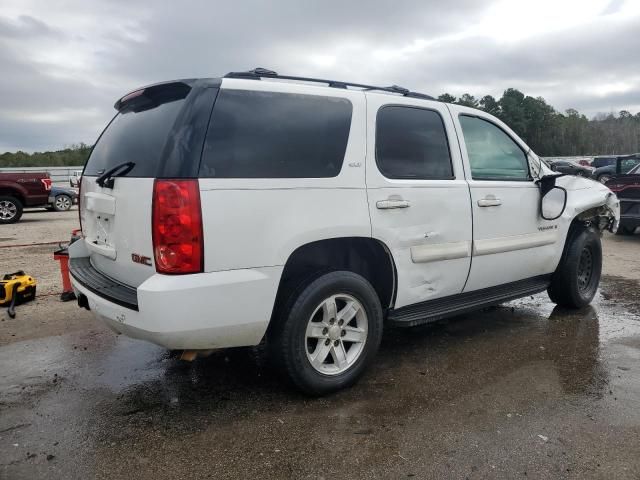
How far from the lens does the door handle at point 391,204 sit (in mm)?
3369

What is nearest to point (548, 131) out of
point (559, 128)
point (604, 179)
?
point (559, 128)

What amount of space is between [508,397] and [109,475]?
2.36 m

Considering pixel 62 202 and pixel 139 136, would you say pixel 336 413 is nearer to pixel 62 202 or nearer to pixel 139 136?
pixel 139 136

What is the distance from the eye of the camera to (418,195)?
11.8 ft

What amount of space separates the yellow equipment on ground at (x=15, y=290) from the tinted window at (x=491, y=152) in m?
4.61

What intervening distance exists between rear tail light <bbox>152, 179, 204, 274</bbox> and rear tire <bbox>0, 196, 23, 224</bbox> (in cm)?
1340

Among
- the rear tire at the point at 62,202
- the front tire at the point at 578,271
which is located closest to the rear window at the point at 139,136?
the front tire at the point at 578,271

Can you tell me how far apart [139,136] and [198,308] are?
1206 mm

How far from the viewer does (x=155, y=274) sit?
109 inches

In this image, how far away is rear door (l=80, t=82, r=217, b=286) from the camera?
109 inches

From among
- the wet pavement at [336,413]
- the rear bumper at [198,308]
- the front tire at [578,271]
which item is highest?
the rear bumper at [198,308]

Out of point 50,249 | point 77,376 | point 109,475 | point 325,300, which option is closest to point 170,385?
point 77,376

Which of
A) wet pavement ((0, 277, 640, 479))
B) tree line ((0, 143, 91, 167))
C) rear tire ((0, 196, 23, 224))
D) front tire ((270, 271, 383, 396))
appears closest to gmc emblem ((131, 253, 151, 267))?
front tire ((270, 271, 383, 396))

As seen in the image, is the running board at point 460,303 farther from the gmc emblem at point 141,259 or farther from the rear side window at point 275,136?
the gmc emblem at point 141,259
